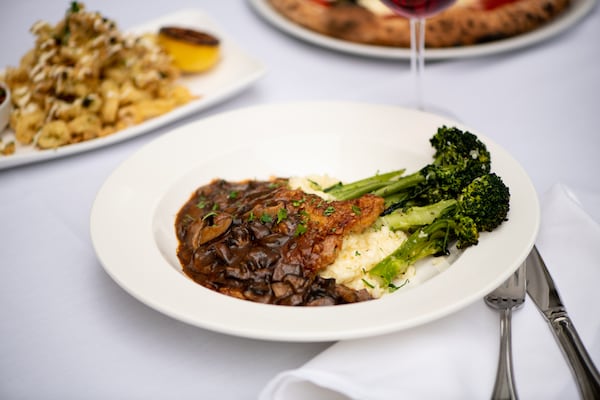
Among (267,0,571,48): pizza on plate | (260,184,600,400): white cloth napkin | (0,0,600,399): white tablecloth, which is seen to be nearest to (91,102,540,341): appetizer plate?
(260,184,600,400): white cloth napkin

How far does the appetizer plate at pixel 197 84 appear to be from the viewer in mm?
3916

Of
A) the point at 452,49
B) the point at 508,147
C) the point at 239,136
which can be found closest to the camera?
the point at 239,136

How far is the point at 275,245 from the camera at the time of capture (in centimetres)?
276

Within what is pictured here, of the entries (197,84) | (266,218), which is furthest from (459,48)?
(266,218)

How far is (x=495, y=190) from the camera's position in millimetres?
2764

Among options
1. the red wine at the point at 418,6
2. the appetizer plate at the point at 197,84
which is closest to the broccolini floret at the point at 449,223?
the red wine at the point at 418,6

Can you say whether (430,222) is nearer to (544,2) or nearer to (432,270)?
(432,270)

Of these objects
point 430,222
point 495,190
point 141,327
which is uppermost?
point 495,190

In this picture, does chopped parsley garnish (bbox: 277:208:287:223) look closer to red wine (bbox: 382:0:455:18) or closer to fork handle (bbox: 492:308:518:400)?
fork handle (bbox: 492:308:518:400)

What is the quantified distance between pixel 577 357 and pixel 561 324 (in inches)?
8.2

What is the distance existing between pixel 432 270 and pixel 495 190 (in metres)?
0.46

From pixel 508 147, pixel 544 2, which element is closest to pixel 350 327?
pixel 508 147

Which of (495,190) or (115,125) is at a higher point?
(495,190)

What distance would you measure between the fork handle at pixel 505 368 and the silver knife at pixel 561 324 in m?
0.20
